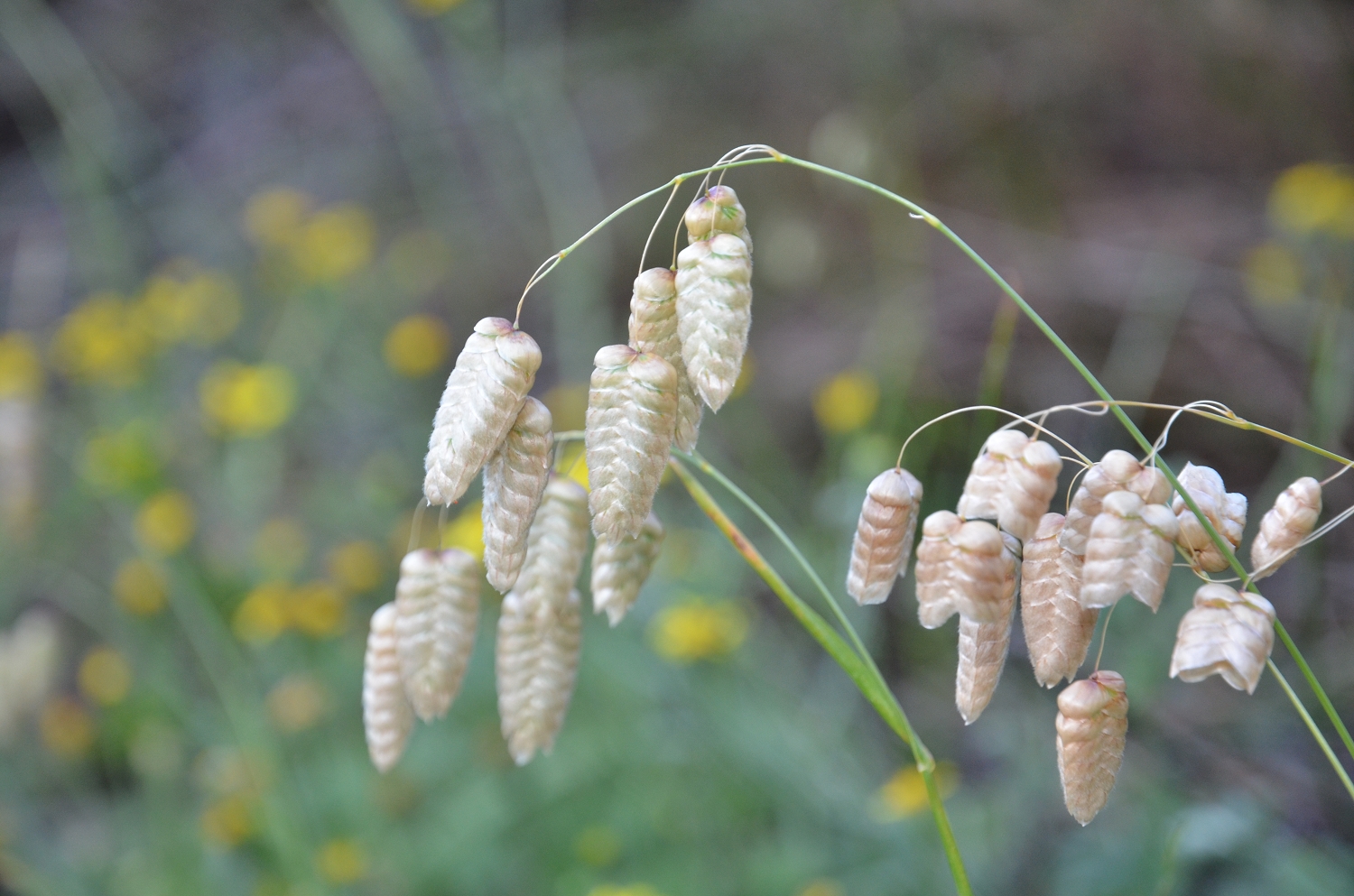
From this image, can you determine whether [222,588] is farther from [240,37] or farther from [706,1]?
[240,37]

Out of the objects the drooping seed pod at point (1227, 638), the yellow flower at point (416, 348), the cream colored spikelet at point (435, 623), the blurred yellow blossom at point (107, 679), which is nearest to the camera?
the drooping seed pod at point (1227, 638)

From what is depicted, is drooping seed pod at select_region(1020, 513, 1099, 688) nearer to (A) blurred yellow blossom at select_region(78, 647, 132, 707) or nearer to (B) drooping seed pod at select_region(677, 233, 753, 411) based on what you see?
(B) drooping seed pod at select_region(677, 233, 753, 411)

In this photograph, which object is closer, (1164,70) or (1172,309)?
(1172,309)

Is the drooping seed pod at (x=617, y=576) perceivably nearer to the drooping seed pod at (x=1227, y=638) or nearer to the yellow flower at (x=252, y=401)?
the drooping seed pod at (x=1227, y=638)

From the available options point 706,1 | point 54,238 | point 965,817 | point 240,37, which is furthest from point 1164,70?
point 54,238

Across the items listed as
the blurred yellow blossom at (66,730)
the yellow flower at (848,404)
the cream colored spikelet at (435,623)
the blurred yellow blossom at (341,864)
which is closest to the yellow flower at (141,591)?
the blurred yellow blossom at (66,730)

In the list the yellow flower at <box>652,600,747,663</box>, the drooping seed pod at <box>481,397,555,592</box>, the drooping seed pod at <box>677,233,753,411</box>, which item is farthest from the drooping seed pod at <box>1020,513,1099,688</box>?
the yellow flower at <box>652,600,747,663</box>
